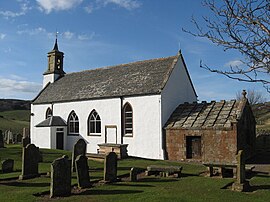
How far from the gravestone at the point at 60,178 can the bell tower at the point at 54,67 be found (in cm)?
2865

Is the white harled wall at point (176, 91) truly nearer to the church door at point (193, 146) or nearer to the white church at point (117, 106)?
the white church at point (117, 106)

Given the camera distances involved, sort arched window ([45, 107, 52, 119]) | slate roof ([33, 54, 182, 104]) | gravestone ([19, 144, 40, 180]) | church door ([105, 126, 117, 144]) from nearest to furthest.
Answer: gravestone ([19, 144, 40, 180])
slate roof ([33, 54, 182, 104])
church door ([105, 126, 117, 144])
arched window ([45, 107, 52, 119])

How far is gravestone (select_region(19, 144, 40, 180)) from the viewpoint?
583 inches

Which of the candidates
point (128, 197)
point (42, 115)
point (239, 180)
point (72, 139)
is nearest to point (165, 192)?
point (128, 197)

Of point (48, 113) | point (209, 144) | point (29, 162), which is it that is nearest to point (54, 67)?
point (48, 113)

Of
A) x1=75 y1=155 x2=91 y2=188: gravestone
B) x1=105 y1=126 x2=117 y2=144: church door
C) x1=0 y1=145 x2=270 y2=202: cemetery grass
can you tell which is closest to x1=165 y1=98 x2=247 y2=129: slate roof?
x1=105 y1=126 x2=117 y2=144: church door

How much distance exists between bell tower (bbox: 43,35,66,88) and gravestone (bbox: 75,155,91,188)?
91.3ft

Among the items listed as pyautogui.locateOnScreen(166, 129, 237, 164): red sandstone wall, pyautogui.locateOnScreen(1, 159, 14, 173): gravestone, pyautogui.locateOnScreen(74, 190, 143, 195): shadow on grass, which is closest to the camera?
pyautogui.locateOnScreen(74, 190, 143, 195): shadow on grass

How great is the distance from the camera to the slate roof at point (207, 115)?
71.8ft

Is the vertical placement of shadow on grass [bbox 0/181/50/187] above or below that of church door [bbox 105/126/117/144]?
below

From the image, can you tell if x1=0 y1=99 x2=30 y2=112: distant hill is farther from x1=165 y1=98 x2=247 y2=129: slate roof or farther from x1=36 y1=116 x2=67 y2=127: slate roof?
x1=165 y1=98 x2=247 y2=129: slate roof

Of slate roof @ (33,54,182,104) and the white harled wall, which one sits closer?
the white harled wall

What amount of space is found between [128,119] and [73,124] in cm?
760

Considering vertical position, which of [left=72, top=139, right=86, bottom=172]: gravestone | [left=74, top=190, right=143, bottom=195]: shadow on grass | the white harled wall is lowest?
[left=74, top=190, right=143, bottom=195]: shadow on grass
